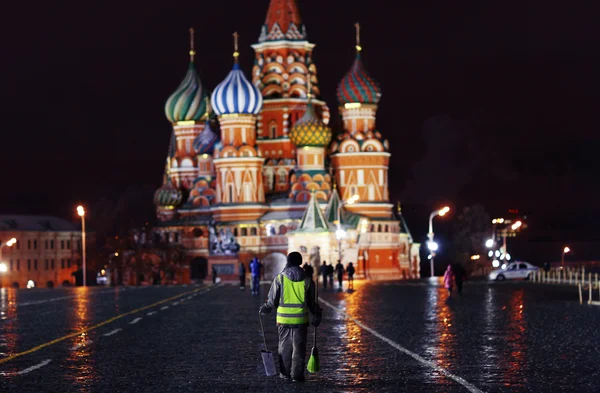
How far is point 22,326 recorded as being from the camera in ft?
97.2

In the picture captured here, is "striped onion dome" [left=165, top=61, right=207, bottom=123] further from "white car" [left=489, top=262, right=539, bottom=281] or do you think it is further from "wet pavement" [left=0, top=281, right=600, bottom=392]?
"wet pavement" [left=0, top=281, right=600, bottom=392]

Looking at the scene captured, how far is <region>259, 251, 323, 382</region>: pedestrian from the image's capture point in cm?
1625

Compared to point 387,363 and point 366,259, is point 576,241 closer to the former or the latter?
point 366,259

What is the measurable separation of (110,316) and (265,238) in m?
77.9

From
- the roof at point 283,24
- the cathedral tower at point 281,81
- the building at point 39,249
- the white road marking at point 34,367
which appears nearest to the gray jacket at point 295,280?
the white road marking at point 34,367

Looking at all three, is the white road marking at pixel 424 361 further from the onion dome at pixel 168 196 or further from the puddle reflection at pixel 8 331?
the onion dome at pixel 168 196

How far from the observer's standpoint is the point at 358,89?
366ft

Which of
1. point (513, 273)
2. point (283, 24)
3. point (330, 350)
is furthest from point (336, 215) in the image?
point (330, 350)

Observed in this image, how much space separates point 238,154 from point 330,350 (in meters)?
88.6

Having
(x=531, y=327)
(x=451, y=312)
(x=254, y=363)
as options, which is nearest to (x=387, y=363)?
(x=254, y=363)

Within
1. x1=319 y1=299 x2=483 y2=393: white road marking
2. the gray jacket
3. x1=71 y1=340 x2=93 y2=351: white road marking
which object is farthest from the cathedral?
the gray jacket

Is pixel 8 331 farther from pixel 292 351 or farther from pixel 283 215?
pixel 283 215

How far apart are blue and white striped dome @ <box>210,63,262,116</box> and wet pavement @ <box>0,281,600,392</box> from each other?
240ft

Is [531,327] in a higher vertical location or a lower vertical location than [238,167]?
lower
